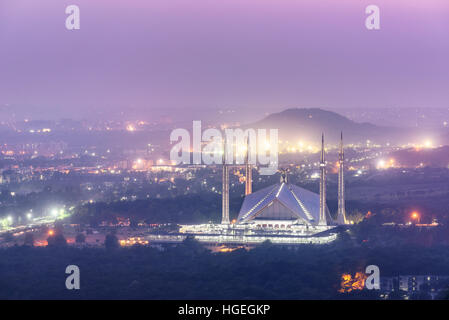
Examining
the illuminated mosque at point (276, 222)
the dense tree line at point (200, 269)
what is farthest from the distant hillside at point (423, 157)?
the dense tree line at point (200, 269)

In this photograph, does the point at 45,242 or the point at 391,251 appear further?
the point at 45,242

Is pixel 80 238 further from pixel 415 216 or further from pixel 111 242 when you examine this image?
pixel 415 216

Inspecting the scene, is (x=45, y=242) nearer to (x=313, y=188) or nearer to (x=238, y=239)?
(x=238, y=239)

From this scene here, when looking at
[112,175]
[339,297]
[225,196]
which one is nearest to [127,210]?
[225,196]
